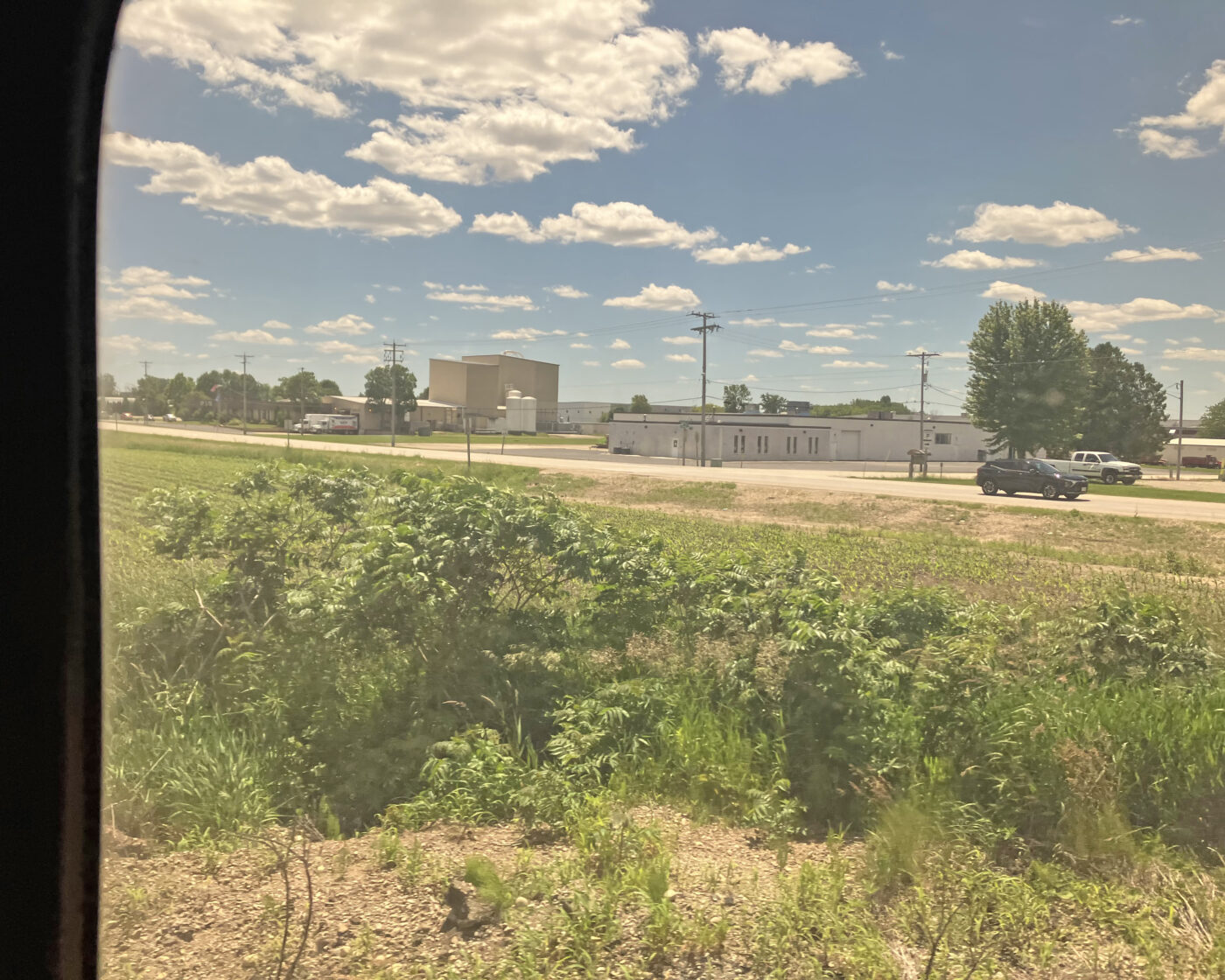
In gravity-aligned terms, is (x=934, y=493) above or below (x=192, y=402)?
below

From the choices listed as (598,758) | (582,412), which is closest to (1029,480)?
(598,758)

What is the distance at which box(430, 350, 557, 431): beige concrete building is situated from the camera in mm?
111500

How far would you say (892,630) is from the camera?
6.63 m

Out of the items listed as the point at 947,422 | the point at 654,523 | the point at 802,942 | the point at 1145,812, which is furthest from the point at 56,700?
the point at 947,422

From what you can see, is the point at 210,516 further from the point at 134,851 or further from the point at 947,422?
the point at 947,422

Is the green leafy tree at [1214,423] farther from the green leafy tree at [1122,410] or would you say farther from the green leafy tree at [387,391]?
the green leafy tree at [387,391]

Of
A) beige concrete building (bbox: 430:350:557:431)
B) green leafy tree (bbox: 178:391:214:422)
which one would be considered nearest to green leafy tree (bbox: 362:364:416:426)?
beige concrete building (bbox: 430:350:557:431)

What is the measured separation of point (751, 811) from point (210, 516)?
4703mm

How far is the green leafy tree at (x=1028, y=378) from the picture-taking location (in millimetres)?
54750

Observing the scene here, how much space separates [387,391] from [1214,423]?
3983 inches

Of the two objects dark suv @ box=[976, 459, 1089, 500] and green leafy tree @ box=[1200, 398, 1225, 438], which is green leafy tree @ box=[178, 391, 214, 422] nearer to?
dark suv @ box=[976, 459, 1089, 500]

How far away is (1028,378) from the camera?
55531mm

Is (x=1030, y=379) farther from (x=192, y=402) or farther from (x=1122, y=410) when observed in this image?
(x=192, y=402)

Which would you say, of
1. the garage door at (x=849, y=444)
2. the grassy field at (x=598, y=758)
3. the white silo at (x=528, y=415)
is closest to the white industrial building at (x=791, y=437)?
the garage door at (x=849, y=444)
